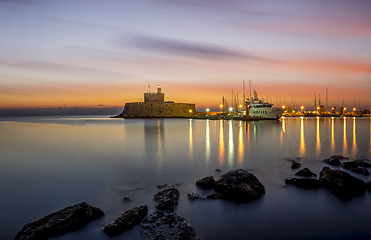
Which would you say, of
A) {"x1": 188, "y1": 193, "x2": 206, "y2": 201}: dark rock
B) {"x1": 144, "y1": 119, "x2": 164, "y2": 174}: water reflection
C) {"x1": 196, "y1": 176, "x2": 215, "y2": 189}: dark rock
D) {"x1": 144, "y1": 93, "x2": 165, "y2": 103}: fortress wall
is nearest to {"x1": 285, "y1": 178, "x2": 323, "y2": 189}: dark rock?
{"x1": 196, "y1": 176, "x2": 215, "y2": 189}: dark rock

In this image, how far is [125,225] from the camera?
4207 millimetres

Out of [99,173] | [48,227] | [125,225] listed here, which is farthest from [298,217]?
[99,173]

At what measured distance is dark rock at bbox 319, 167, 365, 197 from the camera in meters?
5.74

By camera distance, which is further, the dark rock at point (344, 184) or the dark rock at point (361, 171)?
the dark rock at point (361, 171)

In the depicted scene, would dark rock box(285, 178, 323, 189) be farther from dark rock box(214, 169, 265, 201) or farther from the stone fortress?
the stone fortress

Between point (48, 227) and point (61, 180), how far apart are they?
4148mm

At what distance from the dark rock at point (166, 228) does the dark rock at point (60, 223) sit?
1114mm

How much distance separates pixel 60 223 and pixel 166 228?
1856 mm

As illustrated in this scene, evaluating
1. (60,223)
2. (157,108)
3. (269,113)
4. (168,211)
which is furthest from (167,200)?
(157,108)

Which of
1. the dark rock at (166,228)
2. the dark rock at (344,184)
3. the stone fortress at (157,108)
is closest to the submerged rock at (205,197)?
the dark rock at (166,228)

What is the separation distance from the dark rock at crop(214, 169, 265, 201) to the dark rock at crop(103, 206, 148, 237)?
208cm

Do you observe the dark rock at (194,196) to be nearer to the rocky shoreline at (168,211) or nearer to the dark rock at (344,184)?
the rocky shoreline at (168,211)

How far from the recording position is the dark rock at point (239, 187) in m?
5.52

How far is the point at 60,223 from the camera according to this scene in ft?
13.4
